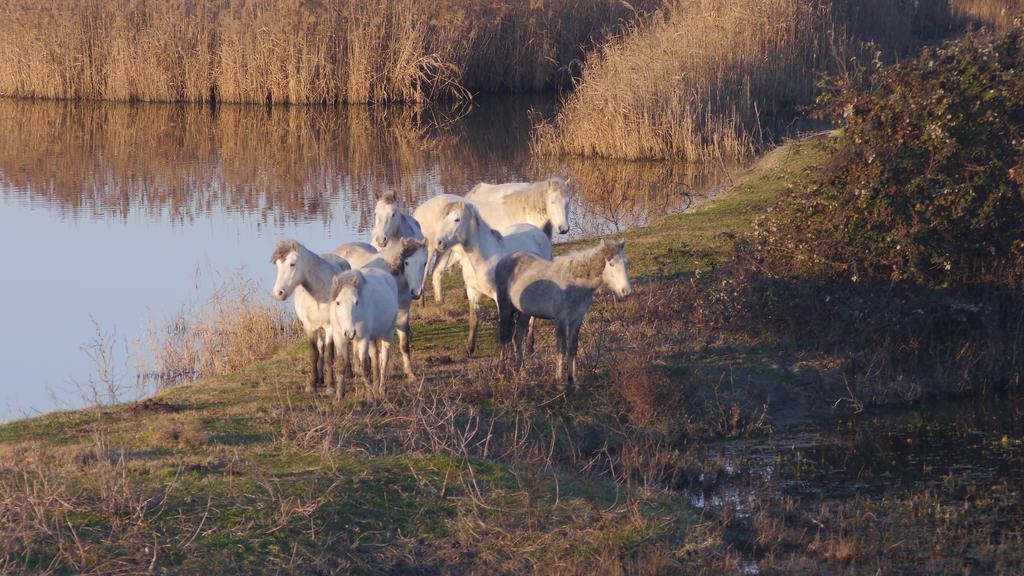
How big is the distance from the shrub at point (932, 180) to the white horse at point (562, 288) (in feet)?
9.57

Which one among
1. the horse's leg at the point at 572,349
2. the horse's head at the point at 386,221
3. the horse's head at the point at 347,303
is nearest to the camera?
the horse's head at the point at 347,303

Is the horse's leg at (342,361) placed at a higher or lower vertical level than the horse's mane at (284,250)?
lower

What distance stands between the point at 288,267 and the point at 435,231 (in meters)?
3.44

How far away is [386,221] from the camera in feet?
39.3

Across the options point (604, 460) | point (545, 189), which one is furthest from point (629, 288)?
point (545, 189)

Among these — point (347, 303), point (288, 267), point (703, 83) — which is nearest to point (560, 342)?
point (347, 303)

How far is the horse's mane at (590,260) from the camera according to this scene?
10070 millimetres

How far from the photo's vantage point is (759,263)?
41.1ft

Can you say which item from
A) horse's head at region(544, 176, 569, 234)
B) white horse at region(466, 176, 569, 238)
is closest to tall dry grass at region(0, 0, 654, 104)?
white horse at region(466, 176, 569, 238)

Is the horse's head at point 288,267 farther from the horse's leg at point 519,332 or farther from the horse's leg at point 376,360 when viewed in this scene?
the horse's leg at point 519,332

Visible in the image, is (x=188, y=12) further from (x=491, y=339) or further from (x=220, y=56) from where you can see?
(x=491, y=339)

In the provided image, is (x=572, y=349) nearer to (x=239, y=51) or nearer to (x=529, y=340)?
(x=529, y=340)

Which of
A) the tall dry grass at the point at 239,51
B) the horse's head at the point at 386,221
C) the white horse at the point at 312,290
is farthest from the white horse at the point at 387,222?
the tall dry grass at the point at 239,51

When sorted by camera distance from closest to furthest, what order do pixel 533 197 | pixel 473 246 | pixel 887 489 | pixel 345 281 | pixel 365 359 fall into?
pixel 887 489, pixel 345 281, pixel 365 359, pixel 473 246, pixel 533 197
